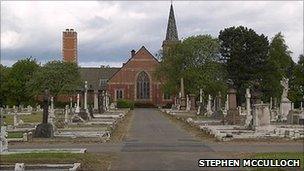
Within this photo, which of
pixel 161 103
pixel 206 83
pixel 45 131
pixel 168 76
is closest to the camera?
pixel 45 131

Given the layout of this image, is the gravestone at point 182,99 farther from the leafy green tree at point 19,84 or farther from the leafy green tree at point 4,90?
the leafy green tree at point 4,90

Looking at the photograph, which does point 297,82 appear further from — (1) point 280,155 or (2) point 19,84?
(1) point 280,155

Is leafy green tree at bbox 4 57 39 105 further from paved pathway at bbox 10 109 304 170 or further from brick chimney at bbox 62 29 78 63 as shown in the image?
paved pathway at bbox 10 109 304 170

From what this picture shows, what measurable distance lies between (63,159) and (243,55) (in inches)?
2612

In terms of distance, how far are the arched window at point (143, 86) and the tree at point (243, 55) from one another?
27104 mm

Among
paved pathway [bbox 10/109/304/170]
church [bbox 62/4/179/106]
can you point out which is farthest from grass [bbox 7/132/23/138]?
church [bbox 62/4/179/106]

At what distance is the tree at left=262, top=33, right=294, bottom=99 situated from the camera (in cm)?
7919

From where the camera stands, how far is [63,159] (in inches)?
663

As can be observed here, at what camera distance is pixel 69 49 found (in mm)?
115312

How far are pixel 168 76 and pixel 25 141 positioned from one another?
195 feet

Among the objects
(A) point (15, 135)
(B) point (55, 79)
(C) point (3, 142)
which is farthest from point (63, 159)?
(B) point (55, 79)

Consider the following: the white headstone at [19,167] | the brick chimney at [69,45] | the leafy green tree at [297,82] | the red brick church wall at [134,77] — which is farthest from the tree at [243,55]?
the white headstone at [19,167]

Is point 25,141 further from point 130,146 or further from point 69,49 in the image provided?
point 69,49

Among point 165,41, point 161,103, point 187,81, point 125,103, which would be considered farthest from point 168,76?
point 165,41
